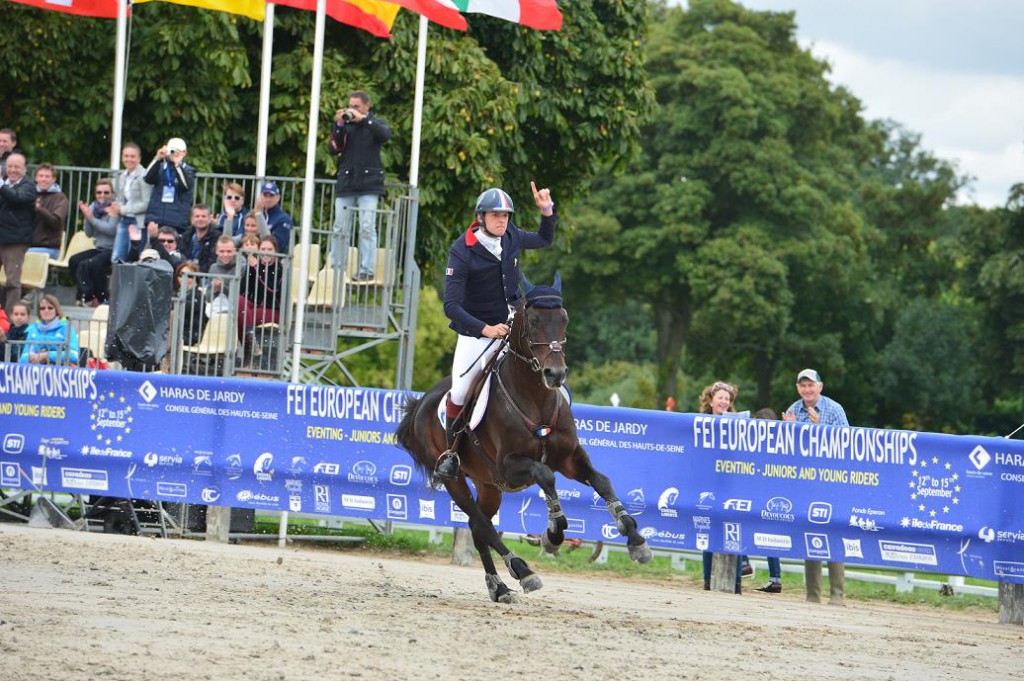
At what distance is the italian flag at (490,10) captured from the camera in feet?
66.4

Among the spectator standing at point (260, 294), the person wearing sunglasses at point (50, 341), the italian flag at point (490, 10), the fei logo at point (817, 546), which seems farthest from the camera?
the italian flag at point (490, 10)

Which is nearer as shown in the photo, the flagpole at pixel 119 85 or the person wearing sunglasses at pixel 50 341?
the person wearing sunglasses at pixel 50 341

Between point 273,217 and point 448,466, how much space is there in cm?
793

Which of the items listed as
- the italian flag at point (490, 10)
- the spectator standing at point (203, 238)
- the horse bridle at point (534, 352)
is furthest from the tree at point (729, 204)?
the horse bridle at point (534, 352)

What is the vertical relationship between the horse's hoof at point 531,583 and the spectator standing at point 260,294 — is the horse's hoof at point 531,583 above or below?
below

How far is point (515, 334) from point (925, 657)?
380 cm

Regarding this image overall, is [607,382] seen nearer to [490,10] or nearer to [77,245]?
[77,245]

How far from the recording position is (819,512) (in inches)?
602

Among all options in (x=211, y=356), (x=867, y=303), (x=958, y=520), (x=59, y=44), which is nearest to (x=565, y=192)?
(x=59, y=44)

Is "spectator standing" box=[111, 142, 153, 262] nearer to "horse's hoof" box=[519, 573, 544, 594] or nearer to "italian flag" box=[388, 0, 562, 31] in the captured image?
"italian flag" box=[388, 0, 562, 31]

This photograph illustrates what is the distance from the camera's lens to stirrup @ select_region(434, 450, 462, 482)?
12.6 meters

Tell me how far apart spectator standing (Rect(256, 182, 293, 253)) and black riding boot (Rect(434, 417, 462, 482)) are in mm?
7144

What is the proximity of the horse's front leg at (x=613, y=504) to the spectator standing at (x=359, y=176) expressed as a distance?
7.89 meters

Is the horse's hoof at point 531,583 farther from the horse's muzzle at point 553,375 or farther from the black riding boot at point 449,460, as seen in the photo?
the horse's muzzle at point 553,375
